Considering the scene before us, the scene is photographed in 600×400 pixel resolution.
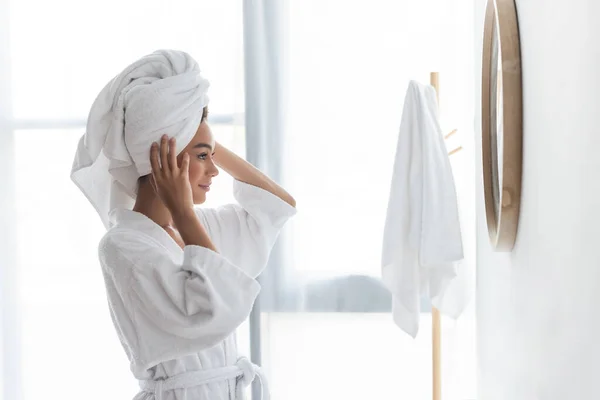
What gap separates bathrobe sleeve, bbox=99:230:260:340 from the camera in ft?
4.54

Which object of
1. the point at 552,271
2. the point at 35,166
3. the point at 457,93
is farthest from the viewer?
the point at 35,166

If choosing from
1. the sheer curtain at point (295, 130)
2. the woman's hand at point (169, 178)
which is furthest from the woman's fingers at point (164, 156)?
the sheer curtain at point (295, 130)

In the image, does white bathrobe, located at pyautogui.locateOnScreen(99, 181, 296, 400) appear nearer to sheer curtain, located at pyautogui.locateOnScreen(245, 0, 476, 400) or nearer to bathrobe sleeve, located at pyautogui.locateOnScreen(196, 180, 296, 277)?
bathrobe sleeve, located at pyautogui.locateOnScreen(196, 180, 296, 277)

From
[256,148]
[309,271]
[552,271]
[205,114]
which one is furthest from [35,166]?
[552,271]

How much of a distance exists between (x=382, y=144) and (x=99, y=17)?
110 cm

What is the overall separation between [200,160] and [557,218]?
31.0 inches

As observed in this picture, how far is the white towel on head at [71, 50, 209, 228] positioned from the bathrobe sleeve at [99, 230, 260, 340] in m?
0.20

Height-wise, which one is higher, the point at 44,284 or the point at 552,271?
the point at 552,271

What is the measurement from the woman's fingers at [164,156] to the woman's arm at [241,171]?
0.92 feet

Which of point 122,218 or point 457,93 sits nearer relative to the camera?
point 122,218

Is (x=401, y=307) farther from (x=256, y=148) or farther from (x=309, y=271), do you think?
(x=256, y=148)

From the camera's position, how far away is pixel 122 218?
1.55 meters

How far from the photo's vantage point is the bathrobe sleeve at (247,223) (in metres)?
1.77

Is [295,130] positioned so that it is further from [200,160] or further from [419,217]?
[200,160]
